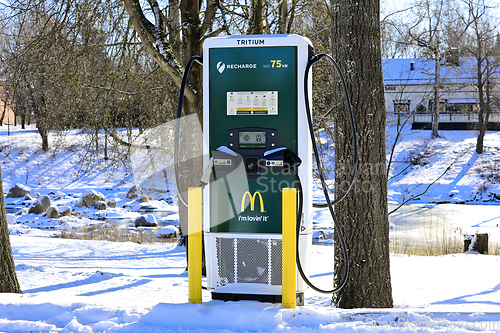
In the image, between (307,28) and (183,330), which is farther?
(307,28)

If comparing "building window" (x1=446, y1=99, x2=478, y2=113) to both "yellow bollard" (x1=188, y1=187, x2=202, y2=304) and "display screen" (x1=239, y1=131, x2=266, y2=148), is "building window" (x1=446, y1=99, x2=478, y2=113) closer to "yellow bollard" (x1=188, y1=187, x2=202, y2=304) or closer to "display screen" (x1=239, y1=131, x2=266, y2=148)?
"display screen" (x1=239, y1=131, x2=266, y2=148)

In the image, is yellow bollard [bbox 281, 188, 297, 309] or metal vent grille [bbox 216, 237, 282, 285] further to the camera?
metal vent grille [bbox 216, 237, 282, 285]

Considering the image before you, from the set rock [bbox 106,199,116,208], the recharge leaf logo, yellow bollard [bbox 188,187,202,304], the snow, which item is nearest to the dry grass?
the snow

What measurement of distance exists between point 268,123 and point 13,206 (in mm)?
16240

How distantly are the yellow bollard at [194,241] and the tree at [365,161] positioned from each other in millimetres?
1313

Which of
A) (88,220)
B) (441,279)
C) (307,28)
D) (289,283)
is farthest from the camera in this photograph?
(88,220)

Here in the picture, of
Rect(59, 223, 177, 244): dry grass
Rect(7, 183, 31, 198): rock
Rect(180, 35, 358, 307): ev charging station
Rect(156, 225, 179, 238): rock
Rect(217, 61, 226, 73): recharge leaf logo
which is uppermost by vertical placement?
Rect(217, 61, 226, 73): recharge leaf logo

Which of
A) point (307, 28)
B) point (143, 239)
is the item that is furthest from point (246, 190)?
point (143, 239)

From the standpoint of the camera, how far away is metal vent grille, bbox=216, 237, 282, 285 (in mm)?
2643

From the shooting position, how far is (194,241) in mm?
2402

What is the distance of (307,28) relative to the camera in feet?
26.2

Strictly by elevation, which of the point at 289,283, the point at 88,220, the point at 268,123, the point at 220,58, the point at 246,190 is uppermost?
the point at 220,58

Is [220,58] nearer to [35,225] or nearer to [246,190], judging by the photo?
[246,190]

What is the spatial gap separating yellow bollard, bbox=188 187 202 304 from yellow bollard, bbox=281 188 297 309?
49 cm
